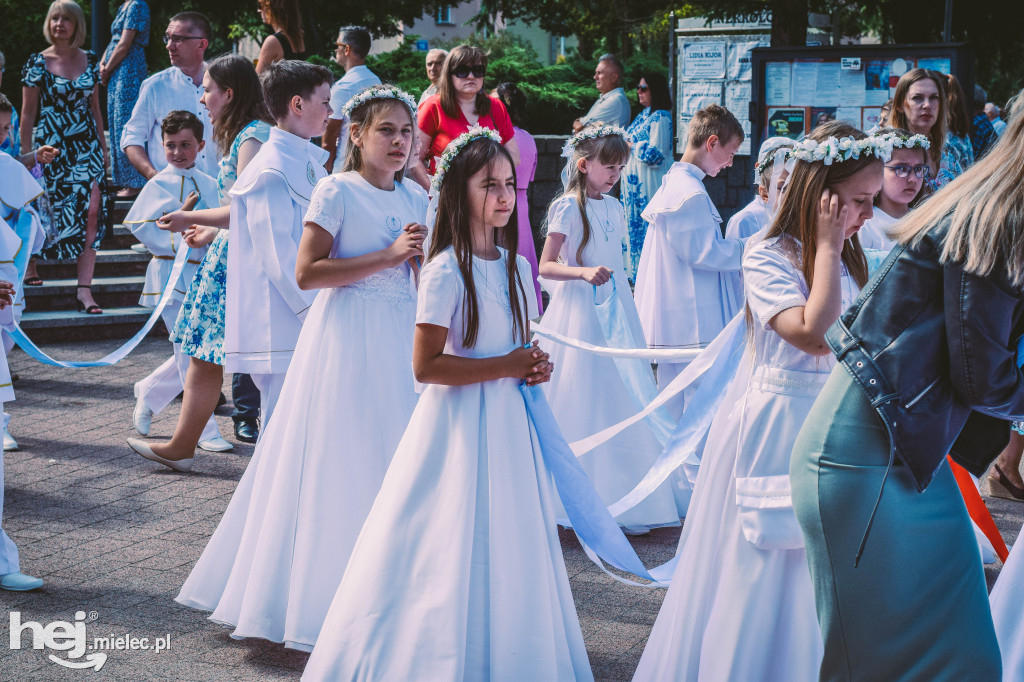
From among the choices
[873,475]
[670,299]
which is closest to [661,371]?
[670,299]

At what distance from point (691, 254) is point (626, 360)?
710mm

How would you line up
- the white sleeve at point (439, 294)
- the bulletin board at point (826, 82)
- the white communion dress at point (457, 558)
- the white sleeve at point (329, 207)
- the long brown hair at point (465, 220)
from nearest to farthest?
the white communion dress at point (457, 558), the white sleeve at point (439, 294), the long brown hair at point (465, 220), the white sleeve at point (329, 207), the bulletin board at point (826, 82)

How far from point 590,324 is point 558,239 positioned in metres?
0.45

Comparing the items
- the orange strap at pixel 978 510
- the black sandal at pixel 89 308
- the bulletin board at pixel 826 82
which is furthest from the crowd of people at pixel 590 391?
the black sandal at pixel 89 308

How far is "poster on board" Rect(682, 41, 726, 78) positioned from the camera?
12.3 metres

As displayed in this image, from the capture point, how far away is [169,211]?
7352 millimetres

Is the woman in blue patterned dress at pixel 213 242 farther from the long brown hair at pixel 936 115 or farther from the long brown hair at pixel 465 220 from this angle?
the long brown hair at pixel 936 115

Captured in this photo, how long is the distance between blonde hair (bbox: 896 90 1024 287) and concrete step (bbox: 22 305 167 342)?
8893 mm

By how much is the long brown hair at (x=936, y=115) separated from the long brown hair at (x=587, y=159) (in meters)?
1.71

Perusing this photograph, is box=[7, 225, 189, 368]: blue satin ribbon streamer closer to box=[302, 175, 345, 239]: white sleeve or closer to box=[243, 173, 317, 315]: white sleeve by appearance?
box=[243, 173, 317, 315]: white sleeve

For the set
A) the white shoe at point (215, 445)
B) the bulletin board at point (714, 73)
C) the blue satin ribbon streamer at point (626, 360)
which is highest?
the bulletin board at point (714, 73)

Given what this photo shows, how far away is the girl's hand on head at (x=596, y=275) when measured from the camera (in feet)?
18.5

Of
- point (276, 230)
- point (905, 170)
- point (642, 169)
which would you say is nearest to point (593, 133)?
point (905, 170)

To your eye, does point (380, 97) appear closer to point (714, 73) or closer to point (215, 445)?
point (215, 445)
